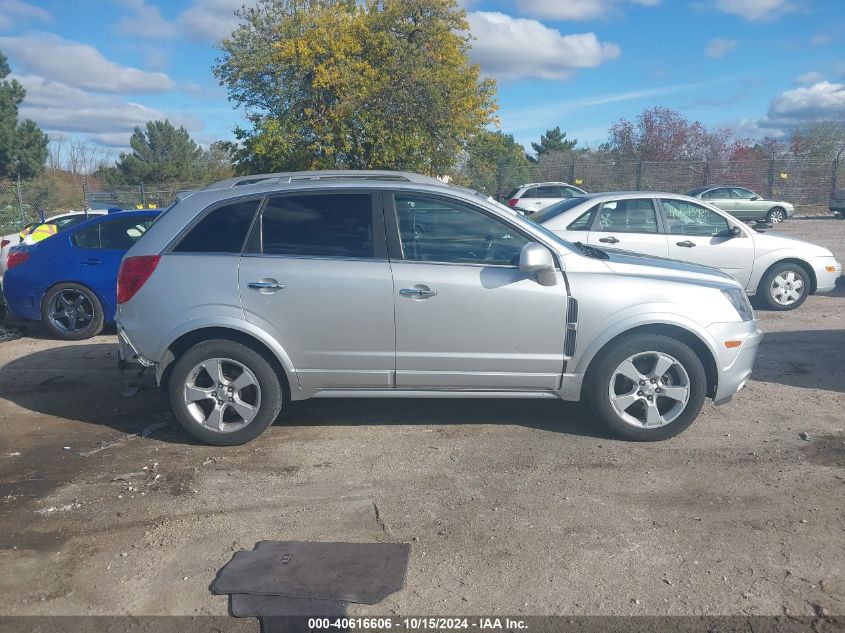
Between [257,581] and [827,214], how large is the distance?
113 ft

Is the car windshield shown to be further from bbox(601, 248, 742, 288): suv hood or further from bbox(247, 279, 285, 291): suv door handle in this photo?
bbox(247, 279, 285, 291): suv door handle

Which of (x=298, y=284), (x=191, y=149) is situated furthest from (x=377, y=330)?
(x=191, y=149)

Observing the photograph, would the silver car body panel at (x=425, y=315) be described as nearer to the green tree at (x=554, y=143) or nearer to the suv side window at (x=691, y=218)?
the suv side window at (x=691, y=218)

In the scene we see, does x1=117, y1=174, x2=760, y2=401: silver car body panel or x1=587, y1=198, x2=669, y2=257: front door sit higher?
x1=587, y1=198, x2=669, y2=257: front door

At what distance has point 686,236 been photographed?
→ 980cm

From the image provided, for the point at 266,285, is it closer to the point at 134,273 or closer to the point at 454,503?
the point at 134,273

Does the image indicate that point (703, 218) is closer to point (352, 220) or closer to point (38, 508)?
point (352, 220)

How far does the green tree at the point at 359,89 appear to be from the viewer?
2108 centimetres

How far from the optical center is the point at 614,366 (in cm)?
523

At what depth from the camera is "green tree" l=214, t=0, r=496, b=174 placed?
21.1 metres

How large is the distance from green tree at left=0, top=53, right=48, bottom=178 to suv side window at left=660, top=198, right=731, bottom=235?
34721mm

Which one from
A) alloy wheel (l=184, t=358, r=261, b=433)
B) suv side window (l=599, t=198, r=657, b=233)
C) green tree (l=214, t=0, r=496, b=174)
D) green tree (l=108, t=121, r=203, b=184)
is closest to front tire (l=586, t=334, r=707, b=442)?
alloy wheel (l=184, t=358, r=261, b=433)

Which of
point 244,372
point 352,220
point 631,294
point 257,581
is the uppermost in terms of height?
point 352,220

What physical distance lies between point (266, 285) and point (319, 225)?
590mm
